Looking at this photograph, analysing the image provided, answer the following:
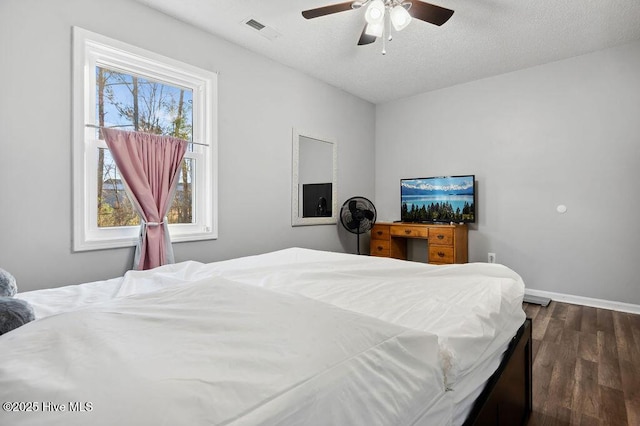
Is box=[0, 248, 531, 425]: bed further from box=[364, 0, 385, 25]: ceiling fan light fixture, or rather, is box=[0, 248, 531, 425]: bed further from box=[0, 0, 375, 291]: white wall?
box=[364, 0, 385, 25]: ceiling fan light fixture

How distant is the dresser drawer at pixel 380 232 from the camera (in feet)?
13.3

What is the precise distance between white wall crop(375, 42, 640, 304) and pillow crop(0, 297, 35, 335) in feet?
13.4

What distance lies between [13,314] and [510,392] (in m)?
1.65

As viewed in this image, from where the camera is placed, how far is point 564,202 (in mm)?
3297

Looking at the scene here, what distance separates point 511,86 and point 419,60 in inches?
48.3

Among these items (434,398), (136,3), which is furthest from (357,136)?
(434,398)

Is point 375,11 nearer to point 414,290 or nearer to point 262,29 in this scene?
point 262,29

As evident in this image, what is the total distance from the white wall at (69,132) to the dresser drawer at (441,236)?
1.23m

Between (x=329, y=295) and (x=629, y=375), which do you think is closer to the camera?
(x=329, y=295)

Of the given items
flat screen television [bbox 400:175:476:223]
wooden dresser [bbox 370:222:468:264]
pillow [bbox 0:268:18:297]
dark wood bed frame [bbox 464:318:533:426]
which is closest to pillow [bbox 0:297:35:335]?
pillow [bbox 0:268:18:297]

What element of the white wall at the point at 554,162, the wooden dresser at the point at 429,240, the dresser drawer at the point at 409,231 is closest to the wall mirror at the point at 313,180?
the wooden dresser at the point at 429,240

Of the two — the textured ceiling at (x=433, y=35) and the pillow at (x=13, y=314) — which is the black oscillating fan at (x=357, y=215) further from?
the pillow at (x=13, y=314)

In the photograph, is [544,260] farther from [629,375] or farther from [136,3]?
[136,3]

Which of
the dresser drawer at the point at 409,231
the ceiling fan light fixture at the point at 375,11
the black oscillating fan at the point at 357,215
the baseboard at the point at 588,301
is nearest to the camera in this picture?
the ceiling fan light fixture at the point at 375,11
